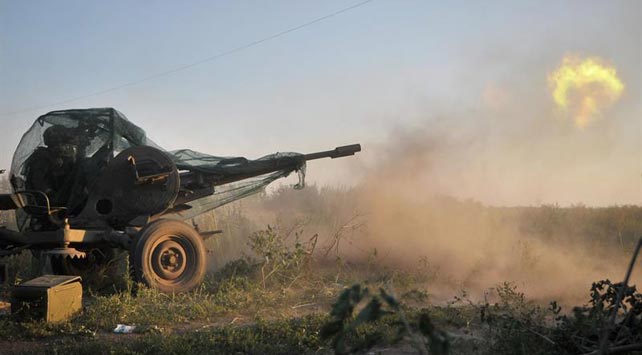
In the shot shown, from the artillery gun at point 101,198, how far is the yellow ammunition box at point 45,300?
1.62 metres

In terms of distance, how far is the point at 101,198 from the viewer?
31.8 ft

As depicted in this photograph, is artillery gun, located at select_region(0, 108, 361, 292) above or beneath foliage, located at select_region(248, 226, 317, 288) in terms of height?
above

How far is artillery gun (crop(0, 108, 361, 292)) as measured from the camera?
9188mm

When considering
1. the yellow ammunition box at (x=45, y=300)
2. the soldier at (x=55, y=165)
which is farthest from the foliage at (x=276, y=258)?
the yellow ammunition box at (x=45, y=300)

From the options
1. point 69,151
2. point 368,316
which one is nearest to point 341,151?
point 69,151

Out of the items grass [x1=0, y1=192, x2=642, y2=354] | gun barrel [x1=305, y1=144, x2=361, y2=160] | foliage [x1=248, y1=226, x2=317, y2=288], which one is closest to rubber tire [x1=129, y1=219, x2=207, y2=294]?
grass [x1=0, y1=192, x2=642, y2=354]

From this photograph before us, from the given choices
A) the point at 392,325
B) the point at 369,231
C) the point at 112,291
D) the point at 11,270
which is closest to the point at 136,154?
the point at 112,291

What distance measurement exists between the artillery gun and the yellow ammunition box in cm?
162

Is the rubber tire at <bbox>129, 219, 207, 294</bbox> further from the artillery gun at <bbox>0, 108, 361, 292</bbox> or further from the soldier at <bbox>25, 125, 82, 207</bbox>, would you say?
the soldier at <bbox>25, 125, 82, 207</bbox>

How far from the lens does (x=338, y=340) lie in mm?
2104

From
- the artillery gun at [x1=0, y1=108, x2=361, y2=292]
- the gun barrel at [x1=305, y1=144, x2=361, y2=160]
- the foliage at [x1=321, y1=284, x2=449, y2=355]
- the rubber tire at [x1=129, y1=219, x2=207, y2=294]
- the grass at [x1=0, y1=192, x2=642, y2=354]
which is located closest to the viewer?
the foliage at [x1=321, y1=284, x2=449, y2=355]

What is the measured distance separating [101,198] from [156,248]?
137 cm

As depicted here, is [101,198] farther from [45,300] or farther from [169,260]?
[45,300]

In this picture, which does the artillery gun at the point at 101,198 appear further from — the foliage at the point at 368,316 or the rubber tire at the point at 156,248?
the foliage at the point at 368,316
